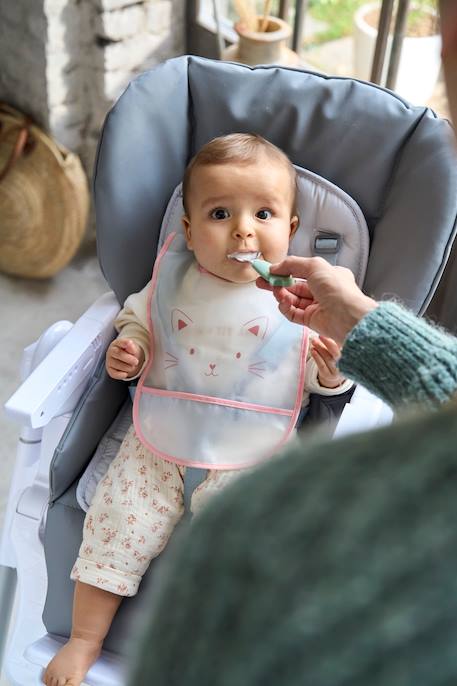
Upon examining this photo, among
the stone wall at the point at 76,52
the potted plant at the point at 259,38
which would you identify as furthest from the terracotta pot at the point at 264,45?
the stone wall at the point at 76,52

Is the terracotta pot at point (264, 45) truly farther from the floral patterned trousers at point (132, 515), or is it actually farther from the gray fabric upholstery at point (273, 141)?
the floral patterned trousers at point (132, 515)

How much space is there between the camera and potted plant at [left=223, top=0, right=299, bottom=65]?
2.03m

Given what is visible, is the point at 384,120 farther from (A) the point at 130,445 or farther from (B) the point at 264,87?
(A) the point at 130,445

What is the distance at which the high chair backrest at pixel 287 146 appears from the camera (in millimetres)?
1261

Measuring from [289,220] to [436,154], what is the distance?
0.77ft

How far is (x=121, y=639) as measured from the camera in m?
1.19

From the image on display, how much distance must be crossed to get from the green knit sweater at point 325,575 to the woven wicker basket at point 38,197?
192cm

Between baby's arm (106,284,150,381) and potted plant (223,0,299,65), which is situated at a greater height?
potted plant (223,0,299,65)

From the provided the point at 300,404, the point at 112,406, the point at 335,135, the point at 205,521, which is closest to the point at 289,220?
the point at 335,135

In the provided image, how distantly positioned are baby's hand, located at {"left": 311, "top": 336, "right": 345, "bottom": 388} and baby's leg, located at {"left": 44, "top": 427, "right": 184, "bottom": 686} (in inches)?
9.9

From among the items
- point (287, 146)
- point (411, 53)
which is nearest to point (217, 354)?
point (287, 146)

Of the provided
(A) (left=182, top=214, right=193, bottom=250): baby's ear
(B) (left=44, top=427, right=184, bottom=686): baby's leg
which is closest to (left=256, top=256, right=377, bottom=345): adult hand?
(A) (left=182, top=214, right=193, bottom=250): baby's ear

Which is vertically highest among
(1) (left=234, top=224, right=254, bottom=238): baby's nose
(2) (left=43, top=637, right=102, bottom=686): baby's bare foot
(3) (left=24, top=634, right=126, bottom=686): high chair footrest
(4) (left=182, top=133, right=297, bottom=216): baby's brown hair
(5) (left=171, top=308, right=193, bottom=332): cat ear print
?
(4) (left=182, top=133, right=297, bottom=216): baby's brown hair

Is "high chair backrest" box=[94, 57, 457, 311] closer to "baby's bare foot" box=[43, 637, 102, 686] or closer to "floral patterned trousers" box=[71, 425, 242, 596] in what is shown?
"floral patterned trousers" box=[71, 425, 242, 596]
